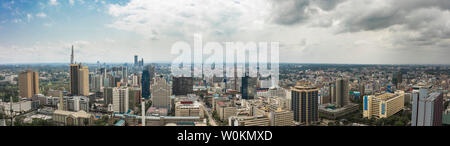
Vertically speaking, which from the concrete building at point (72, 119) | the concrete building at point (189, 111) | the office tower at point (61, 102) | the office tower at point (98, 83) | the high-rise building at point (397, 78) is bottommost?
the concrete building at point (189, 111)

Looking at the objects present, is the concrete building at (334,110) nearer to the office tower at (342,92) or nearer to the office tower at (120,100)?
the office tower at (342,92)

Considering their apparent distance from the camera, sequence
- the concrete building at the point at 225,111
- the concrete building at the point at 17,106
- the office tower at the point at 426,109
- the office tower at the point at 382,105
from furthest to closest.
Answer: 1. the concrete building at the point at 225,111
2. the office tower at the point at 382,105
3. the concrete building at the point at 17,106
4. the office tower at the point at 426,109

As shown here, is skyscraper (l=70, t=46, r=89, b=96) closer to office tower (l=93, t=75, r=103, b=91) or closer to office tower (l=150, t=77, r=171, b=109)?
office tower (l=93, t=75, r=103, b=91)

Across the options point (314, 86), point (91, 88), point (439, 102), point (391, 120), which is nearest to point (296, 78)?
point (314, 86)

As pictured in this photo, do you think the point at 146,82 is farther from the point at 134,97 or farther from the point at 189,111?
the point at 189,111

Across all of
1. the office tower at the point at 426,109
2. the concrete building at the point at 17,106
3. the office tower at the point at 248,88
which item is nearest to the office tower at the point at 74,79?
the concrete building at the point at 17,106

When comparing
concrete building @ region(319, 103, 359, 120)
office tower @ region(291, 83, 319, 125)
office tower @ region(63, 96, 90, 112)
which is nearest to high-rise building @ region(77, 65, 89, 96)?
office tower @ region(63, 96, 90, 112)

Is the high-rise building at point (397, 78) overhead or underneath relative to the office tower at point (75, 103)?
overhead
